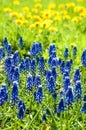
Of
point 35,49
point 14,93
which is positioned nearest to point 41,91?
point 14,93

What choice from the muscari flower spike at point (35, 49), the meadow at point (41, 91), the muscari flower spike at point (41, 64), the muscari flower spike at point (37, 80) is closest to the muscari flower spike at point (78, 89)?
the meadow at point (41, 91)

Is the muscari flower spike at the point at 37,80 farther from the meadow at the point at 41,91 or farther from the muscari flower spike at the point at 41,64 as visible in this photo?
the muscari flower spike at the point at 41,64

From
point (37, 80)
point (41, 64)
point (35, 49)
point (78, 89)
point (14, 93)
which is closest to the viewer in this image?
point (14, 93)

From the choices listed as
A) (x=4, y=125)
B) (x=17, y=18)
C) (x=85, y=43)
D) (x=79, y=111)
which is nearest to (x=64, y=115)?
(x=79, y=111)

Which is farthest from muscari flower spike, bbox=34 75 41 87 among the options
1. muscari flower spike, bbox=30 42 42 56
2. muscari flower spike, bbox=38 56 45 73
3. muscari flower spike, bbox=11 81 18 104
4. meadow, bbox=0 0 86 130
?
muscari flower spike, bbox=30 42 42 56

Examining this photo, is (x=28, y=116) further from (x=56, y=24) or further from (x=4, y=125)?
(x=56, y=24)

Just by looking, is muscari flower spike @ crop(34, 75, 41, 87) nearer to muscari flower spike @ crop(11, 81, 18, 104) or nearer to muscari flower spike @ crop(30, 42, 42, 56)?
muscari flower spike @ crop(11, 81, 18, 104)

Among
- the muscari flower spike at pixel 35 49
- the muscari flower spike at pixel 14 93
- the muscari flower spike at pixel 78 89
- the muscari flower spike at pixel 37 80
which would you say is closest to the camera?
the muscari flower spike at pixel 14 93

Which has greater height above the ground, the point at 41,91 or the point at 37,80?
the point at 37,80

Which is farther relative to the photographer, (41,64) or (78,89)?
(41,64)

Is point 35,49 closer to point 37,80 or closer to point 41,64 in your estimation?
point 41,64

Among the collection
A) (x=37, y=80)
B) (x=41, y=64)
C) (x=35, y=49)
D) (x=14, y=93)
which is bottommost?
(x=14, y=93)

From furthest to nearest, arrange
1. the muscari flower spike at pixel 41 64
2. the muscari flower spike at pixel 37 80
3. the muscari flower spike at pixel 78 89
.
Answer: the muscari flower spike at pixel 41 64 → the muscari flower spike at pixel 37 80 → the muscari flower spike at pixel 78 89
